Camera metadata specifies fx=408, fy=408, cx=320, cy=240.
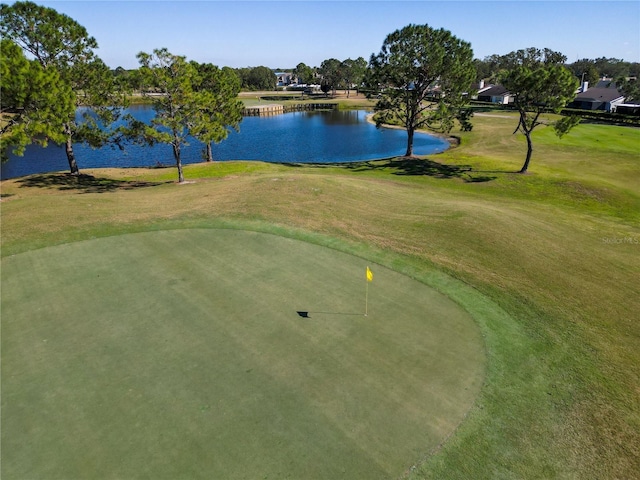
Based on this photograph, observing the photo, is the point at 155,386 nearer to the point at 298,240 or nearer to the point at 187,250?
the point at 187,250

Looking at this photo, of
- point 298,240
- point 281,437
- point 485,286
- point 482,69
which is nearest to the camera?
point 281,437

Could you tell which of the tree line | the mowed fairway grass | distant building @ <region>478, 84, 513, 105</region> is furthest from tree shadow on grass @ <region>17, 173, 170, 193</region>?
distant building @ <region>478, 84, 513, 105</region>

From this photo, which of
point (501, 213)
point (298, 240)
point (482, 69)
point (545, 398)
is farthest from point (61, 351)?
point (482, 69)

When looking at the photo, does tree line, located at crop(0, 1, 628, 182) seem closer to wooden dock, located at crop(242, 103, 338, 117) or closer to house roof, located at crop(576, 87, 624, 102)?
wooden dock, located at crop(242, 103, 338, 117)

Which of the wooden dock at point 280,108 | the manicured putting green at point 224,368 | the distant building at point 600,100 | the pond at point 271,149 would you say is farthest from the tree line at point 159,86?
the distant building at point 600,100

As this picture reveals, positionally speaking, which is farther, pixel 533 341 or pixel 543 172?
pixel 543 172

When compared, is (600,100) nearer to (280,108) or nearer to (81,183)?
(280,108)

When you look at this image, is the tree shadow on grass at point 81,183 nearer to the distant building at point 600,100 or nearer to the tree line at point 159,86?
the tree line at point 159,86
